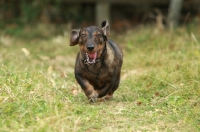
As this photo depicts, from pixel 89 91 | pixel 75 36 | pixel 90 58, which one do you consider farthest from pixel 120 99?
pixel 75 36

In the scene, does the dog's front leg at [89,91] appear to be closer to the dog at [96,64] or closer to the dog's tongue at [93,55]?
the dog at [96,64]

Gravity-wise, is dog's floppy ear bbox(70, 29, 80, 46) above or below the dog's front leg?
above

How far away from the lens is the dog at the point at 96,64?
6715mm

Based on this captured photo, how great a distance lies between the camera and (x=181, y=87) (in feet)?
23.3

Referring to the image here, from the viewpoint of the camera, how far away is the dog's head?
6.54 meters

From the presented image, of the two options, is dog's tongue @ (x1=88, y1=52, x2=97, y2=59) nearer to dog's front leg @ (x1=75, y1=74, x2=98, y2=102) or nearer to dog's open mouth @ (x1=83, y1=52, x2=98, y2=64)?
dog's open mouth @ (x1=83, y1=52, x2=98, y2=64)

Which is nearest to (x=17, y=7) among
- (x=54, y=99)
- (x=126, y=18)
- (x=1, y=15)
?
(x=1, y=15)

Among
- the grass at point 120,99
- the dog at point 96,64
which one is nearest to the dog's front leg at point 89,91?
the dog at point 96,64

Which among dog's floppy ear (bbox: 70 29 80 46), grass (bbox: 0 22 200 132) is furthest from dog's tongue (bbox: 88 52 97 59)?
grass (bbox: 0 22 200 132)

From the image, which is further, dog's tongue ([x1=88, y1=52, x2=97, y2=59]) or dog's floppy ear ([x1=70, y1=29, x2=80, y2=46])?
dog's floppy ear ([x1=70, y1=29, x2=80, y2=46])

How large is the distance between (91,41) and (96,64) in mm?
446

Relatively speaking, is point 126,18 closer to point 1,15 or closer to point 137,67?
point 1,15

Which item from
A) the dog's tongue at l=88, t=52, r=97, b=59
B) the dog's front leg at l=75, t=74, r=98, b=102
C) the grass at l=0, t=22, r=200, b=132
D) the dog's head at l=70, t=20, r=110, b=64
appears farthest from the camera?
the dog's front leg at l=75, t=74, r=98, b=102

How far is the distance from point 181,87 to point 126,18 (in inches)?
421
